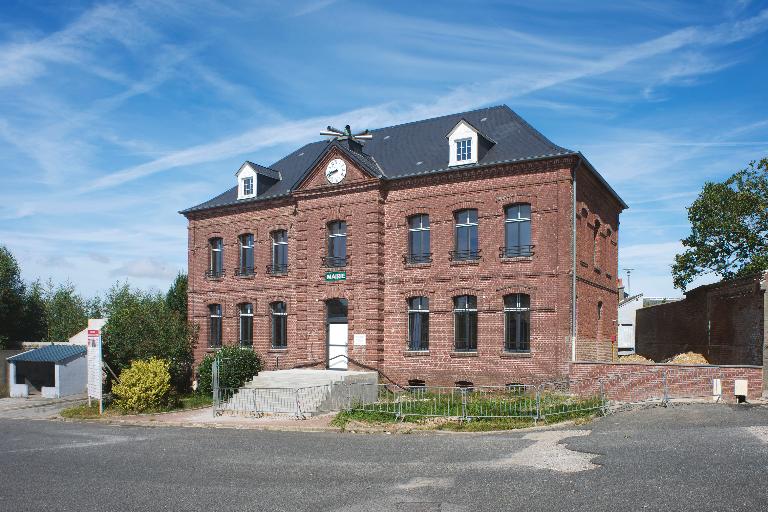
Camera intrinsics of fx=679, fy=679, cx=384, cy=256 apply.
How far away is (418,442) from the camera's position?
15789 mm

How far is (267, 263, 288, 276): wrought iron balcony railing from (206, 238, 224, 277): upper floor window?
10.9ft

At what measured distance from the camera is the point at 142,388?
23.5 metres

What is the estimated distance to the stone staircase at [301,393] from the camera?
2216 cm

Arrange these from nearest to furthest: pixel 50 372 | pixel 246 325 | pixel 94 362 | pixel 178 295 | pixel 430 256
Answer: pixel 94 362, pixel 430 256, pixel 246 325, pixel 50 372, pixel 178 295

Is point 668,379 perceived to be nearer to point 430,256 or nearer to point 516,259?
point 516,259

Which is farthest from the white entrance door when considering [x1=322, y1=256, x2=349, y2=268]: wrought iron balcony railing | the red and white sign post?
the red and white sign post

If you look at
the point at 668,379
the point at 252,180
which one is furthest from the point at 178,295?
the point at 668,379

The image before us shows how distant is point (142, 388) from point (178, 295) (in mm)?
15519

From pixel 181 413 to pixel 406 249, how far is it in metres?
10.3

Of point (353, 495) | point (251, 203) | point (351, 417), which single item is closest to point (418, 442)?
point (351, 417)

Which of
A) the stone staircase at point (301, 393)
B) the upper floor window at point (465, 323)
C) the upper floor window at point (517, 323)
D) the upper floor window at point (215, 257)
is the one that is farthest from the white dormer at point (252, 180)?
the upper floor window at point (517, 323)

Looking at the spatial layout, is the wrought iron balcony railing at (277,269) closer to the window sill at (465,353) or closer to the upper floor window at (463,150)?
the window sill at (465,353)

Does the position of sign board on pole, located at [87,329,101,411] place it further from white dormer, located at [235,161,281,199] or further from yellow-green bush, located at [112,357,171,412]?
white dormer, located at [235,161,281,199]

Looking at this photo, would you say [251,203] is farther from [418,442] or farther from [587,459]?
[587,459]
